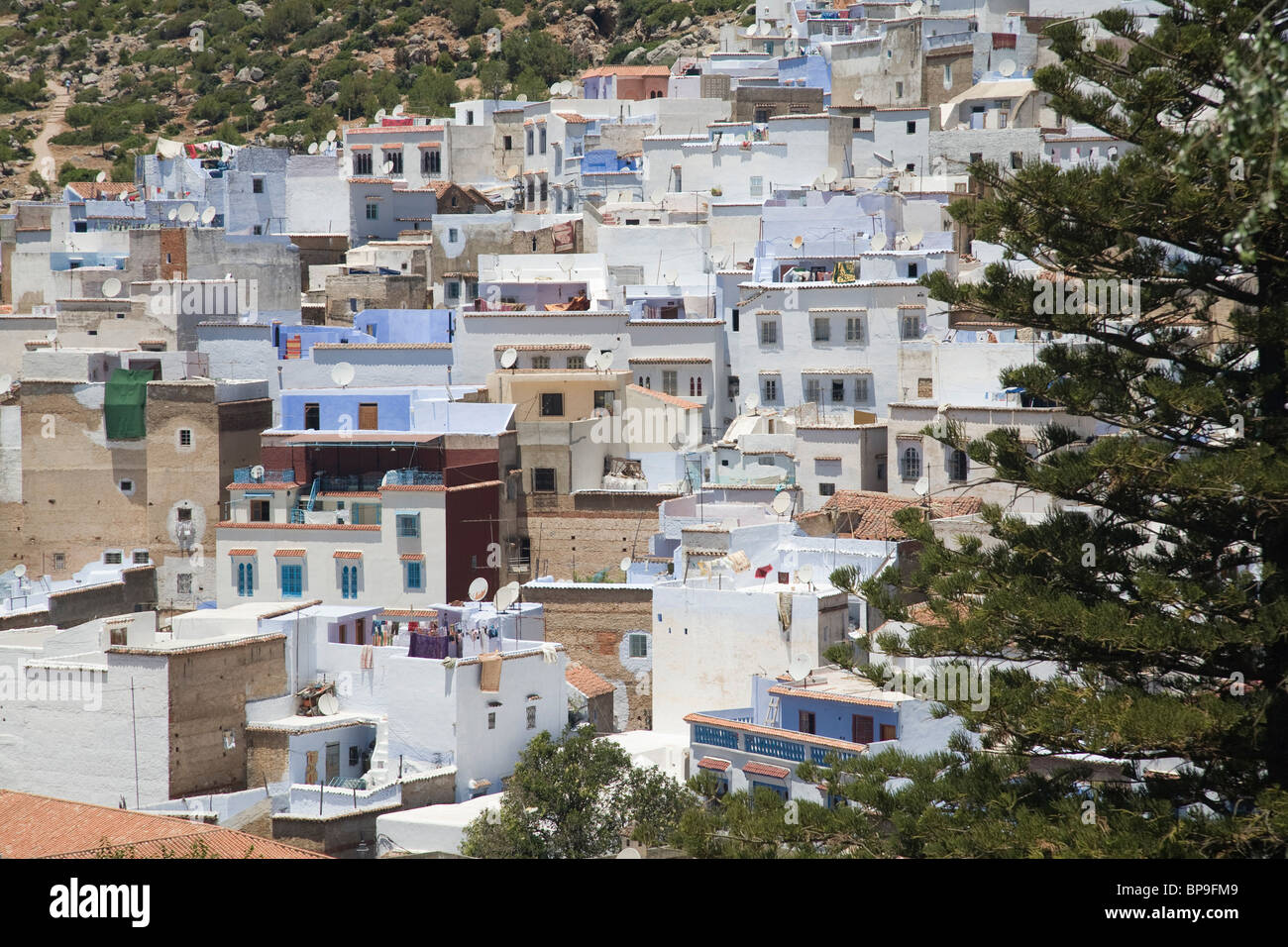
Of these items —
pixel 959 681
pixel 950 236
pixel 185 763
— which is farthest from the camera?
pixel 950 236

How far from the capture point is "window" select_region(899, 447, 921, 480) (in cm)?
3048

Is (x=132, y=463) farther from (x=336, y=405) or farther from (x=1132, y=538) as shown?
(x=1132, y=538)

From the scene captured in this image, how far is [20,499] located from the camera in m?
35.5

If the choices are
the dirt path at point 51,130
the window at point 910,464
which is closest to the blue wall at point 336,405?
the window at point 910,464

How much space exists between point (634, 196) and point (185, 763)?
25247 mm

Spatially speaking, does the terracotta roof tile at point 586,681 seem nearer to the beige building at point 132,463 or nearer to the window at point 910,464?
the window at point 910,464

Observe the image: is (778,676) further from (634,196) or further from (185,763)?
(634,196)

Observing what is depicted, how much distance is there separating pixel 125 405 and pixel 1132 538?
1049 inches

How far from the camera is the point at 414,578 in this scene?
1192 inches

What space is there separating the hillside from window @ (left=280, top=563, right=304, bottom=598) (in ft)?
133

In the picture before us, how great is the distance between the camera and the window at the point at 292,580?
101ft

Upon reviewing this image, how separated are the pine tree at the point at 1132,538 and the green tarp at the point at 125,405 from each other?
972 inches
